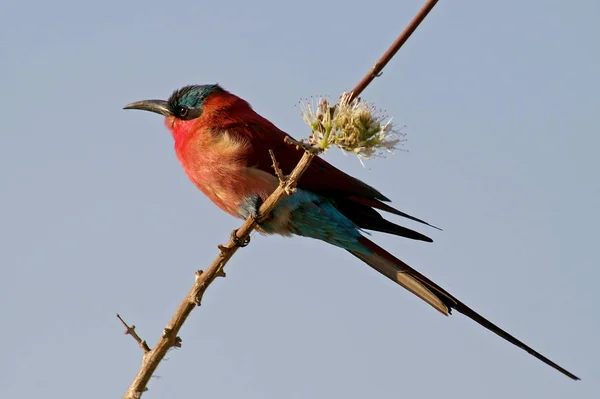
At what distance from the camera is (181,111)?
399cm

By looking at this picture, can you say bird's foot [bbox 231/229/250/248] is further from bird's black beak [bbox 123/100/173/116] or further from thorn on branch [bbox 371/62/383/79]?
bird's black beak [bbox 123/100/173/116]

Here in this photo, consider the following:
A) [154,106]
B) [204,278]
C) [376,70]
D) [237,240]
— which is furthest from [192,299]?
[154,106]

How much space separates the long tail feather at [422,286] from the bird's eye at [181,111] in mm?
1067

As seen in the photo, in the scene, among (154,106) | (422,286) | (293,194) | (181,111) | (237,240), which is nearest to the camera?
(237,240)

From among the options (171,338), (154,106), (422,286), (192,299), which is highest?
(154,106)

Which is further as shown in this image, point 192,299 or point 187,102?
point 187,102

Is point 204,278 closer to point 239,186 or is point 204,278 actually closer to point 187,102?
point 239,186

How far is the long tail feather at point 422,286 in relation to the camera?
311 centimetres

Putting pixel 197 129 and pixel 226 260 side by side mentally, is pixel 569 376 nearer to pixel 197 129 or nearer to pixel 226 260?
pixel 226 260

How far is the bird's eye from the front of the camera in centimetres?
397

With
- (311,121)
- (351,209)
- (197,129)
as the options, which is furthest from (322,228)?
(311,121)

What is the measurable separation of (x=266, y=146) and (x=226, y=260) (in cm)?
101

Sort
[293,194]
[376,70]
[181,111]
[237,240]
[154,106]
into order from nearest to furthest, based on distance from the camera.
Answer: [376,70]
[237,240]
[293,194]
[181,111]
[154,106]

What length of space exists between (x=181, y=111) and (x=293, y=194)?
895mm
